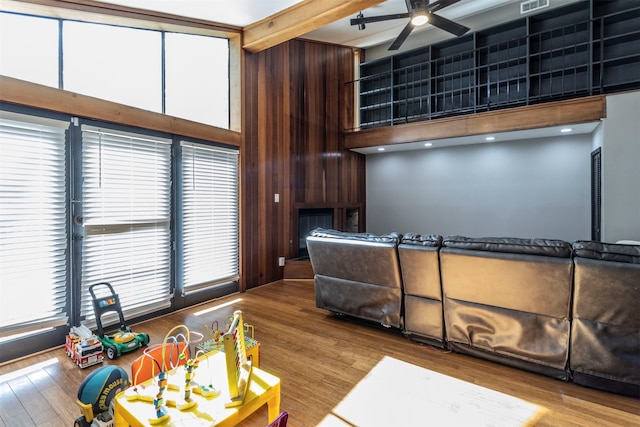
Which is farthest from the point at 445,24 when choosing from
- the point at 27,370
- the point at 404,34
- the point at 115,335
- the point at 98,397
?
the point at 27,370

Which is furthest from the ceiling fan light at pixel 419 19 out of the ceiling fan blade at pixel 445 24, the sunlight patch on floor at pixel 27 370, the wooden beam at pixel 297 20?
the sunlight patch on floor at pixel 27 370

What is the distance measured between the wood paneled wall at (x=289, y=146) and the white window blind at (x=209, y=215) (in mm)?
177

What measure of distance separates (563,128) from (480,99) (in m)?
1.55

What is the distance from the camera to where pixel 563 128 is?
4.36 meters

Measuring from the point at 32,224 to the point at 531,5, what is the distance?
23.1 ft

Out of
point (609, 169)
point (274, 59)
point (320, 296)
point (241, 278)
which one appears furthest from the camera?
point (274, 59)

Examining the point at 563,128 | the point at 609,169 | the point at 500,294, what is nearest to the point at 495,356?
the point at 500,294

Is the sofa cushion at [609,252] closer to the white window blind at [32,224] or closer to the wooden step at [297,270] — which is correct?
the wooden step at [297,270]

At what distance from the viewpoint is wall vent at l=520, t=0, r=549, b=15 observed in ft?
15.8

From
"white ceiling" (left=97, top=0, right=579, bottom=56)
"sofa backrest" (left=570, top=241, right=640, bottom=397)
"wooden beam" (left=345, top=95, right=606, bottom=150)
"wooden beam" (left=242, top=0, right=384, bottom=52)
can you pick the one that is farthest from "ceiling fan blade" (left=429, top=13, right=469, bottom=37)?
"sofa backrest" (left=570, top=241, right=640, bottom=397)

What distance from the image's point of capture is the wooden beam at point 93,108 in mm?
2424

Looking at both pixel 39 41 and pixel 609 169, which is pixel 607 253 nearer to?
pixel 609 169

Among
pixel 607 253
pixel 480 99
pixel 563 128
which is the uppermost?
pixel 480 99

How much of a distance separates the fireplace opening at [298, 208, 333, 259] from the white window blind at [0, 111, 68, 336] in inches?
127
